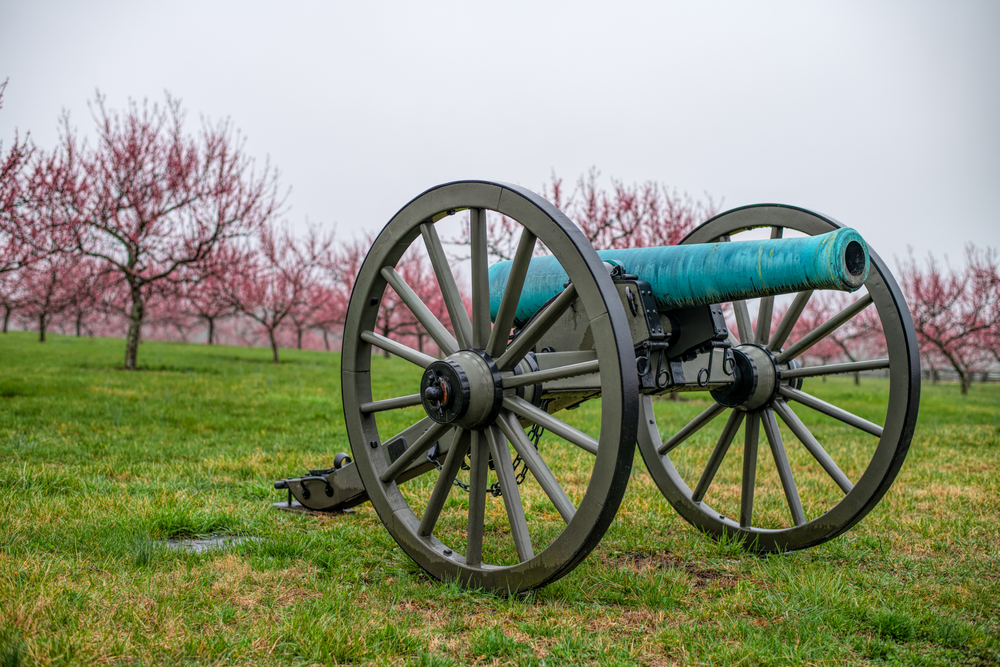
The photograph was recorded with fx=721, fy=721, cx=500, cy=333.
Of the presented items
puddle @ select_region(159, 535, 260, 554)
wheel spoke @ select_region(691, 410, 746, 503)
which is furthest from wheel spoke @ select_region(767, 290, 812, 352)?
puddle @ select_region(159, 535, 260, 554)

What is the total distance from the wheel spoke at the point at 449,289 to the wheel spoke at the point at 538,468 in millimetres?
437

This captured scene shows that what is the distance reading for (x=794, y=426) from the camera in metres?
3.72

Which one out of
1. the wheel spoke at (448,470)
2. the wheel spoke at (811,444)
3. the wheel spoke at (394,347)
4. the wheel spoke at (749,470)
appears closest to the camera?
the wheel spoke at (448,470)

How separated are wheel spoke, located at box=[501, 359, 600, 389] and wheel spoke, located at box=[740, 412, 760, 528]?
1.50 m

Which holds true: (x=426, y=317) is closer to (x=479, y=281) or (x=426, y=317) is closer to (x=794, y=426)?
(x=479, y=281)

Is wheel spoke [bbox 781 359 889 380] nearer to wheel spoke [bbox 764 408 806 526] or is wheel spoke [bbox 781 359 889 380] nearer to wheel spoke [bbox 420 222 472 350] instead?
wheel spoke [bbox 764 408 806 526]

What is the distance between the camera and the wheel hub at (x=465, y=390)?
2.76 m

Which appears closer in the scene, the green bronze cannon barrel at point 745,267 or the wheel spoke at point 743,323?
the green bronze cannon barrel at point 745,267

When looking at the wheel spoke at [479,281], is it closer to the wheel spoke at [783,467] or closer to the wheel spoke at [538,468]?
the wheel spoke at [538,468]

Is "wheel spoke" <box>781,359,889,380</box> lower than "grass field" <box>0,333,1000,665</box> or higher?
higher

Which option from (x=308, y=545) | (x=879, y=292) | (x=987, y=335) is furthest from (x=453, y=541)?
(x=987, y=335)

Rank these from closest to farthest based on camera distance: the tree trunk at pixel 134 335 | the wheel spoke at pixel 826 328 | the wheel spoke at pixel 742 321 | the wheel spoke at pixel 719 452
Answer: the wheel spoke at pixel 826 328, the wheel spoke at pixel 719 452, the wheel spoke at pixel 742 321, the tree trunk at pixel 134 335

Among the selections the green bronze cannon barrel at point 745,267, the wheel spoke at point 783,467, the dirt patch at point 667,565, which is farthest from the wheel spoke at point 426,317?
the wheel spoke at point 783,467

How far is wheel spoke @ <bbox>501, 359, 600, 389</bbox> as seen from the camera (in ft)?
8.27
